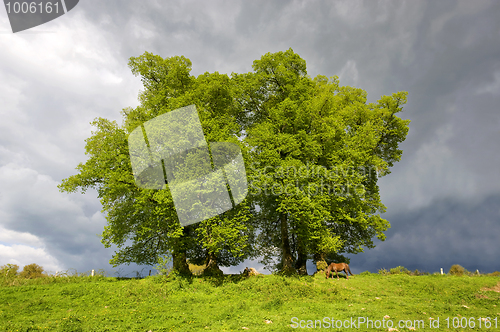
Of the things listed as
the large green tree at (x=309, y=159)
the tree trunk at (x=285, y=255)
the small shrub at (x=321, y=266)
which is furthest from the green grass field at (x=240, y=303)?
the large green tree at (x=309, y=159)

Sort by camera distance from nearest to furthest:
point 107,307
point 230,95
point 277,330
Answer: point 277,330 < point 107,307 < point 230,95

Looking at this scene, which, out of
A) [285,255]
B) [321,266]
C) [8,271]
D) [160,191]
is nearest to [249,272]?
[285,255]

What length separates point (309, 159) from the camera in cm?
2486

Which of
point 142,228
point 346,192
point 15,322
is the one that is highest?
point 346,192

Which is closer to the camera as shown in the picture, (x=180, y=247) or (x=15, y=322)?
(x=15, y=322)

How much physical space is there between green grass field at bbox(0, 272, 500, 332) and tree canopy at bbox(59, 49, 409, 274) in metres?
2.76

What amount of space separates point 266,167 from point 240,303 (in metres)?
10.3

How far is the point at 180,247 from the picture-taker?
64.8 ft

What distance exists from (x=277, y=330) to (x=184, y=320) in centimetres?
444

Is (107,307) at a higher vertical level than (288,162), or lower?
lower

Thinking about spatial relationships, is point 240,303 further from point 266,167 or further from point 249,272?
point 266,167

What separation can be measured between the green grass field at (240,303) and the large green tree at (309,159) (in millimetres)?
4768

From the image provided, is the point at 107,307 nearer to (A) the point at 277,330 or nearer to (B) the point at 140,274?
(B) the point at 140,274

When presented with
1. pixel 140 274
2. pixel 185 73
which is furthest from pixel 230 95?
pixel 140 274
